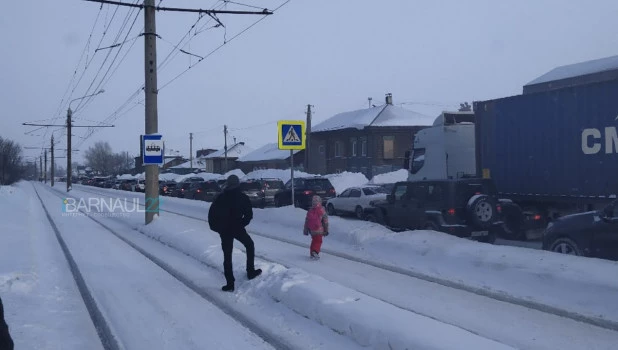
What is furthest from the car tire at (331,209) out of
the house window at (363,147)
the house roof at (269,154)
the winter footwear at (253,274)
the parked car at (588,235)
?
the house roof at (269,154)

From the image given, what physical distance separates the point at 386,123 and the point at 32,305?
4302 cm

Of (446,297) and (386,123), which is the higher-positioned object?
(386,123)

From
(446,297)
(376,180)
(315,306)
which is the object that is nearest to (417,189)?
(446,297)

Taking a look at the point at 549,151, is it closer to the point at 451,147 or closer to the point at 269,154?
the point at 451,147

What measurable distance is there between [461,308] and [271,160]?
60068 millimetres

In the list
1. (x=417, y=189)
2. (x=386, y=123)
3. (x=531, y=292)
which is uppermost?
(x=386, y=123)

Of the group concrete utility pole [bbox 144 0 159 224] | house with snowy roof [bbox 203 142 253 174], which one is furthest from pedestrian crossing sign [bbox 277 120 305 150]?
house with snowy roof [bbox 203 142 253 174]

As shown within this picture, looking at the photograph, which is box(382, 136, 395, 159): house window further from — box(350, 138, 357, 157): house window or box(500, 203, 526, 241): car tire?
box(500, 203, 526, 241): car tire

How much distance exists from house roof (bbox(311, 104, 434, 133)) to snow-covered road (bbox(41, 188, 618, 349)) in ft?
125

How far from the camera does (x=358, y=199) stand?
2269 cm

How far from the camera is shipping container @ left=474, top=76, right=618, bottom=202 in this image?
1228 cm

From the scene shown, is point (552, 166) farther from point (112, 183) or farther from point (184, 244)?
point (112, 183)

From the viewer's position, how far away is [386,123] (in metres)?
48.7

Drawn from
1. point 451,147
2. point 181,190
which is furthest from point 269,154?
point 451,147
